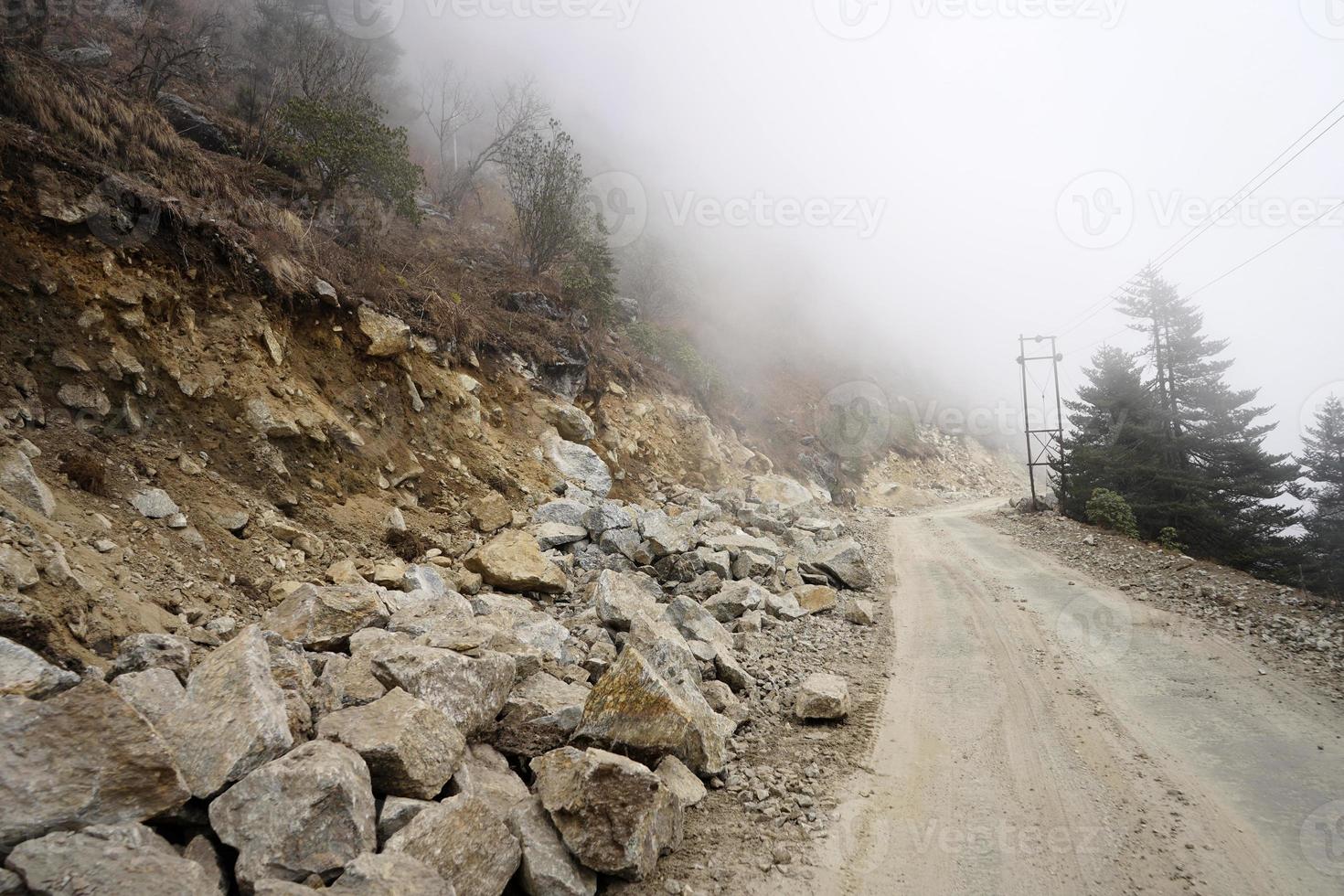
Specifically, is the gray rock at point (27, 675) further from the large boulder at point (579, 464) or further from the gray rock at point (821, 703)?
the large boulder at point (579, 464)

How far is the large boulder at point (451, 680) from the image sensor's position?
3.84 m

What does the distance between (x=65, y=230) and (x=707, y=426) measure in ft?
58.6

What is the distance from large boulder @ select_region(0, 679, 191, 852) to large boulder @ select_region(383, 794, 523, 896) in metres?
1.10

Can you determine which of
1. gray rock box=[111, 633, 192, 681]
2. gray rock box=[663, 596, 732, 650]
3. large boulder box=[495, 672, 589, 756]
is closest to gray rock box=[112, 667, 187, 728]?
gray rock box=[111, 633, 192, 681]

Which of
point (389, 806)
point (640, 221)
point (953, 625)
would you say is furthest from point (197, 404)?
point (640, 221)

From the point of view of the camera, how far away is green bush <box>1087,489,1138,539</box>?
54.0 feet

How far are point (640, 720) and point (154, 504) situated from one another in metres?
5.94

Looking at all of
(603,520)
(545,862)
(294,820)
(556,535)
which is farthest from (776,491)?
(294,820)

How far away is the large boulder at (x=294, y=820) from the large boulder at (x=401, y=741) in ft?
0.90

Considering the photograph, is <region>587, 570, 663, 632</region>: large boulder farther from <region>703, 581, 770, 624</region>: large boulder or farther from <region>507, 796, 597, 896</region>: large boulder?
<region>507, 796, 597, 896</region>: large boulder

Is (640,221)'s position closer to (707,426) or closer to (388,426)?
(707,426)

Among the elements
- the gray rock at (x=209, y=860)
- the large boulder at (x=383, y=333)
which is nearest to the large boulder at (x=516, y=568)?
the large boulder at (x=383, y=333)

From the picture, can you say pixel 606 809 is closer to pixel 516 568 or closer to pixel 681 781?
pixel 681 781

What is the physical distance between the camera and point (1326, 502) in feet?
77.6
